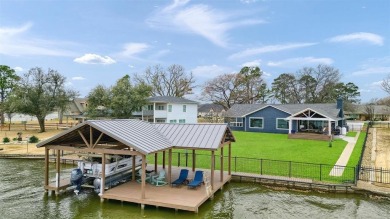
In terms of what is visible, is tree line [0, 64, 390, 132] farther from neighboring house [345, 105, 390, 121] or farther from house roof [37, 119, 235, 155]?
house roof [37, 119, 235, 155]

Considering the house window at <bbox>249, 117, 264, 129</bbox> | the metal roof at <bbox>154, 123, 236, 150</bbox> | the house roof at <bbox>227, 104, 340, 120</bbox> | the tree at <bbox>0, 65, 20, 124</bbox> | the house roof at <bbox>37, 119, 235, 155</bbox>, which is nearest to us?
the house roof at <bbox>37, 119, 235, 155</bbox>

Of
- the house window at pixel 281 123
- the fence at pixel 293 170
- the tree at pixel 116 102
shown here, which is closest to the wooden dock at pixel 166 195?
the fence at pixel 293 170

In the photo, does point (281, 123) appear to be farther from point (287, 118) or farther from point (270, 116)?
point (287, 118)

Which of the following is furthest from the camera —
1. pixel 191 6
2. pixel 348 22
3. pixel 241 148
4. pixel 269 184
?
pixel 348 22

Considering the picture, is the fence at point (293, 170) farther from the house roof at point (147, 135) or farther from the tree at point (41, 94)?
the tree at point (41, 94)

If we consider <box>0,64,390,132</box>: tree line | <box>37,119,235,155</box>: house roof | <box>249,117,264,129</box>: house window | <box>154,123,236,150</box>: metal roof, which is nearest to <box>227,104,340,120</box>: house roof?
<box>249,117,264,129</box>: house window

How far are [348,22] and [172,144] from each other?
2922 centimetres

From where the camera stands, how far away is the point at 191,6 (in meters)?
28.7

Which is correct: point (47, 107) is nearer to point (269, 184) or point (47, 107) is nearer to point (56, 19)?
point (56, 19)

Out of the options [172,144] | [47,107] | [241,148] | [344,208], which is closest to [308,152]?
[241,148]

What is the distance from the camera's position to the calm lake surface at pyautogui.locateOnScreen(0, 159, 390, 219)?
1192cm

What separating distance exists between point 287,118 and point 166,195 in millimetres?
27673

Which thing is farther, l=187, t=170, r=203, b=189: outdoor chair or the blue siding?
the blue siding

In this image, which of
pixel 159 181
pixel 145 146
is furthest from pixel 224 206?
pixel 145 146
